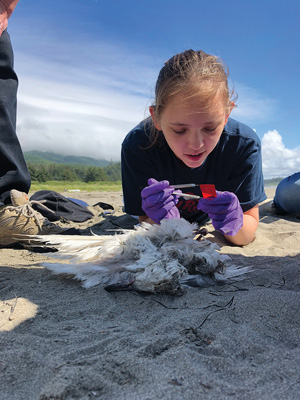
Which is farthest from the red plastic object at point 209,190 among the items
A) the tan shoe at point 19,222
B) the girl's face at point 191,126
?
the tan shoe at point 19,222

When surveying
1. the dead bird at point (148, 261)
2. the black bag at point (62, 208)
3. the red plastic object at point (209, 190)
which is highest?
the red plastic object at point (209, 190)

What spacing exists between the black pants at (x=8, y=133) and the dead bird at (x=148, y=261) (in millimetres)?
1122

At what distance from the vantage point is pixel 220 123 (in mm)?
1969

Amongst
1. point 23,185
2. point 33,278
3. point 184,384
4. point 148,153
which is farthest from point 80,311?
point 23,185

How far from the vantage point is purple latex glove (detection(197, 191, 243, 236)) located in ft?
7.27

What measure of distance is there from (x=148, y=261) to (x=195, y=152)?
84 cm

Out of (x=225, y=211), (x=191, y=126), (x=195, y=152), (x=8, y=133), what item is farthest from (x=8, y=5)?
(x=225, y=211)

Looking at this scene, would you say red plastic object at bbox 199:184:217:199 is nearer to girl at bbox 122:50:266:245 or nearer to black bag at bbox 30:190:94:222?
girl at bbox 122:50:266:245

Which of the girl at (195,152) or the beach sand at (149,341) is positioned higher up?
the girl at (195,152)

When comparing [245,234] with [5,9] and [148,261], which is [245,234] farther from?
[5,9]

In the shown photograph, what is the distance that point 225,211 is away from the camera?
88.4 inches

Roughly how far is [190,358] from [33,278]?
4.08 feet

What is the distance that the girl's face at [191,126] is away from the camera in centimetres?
186

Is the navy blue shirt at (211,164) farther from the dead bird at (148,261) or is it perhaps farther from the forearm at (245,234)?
the dead bird at (148,261)
